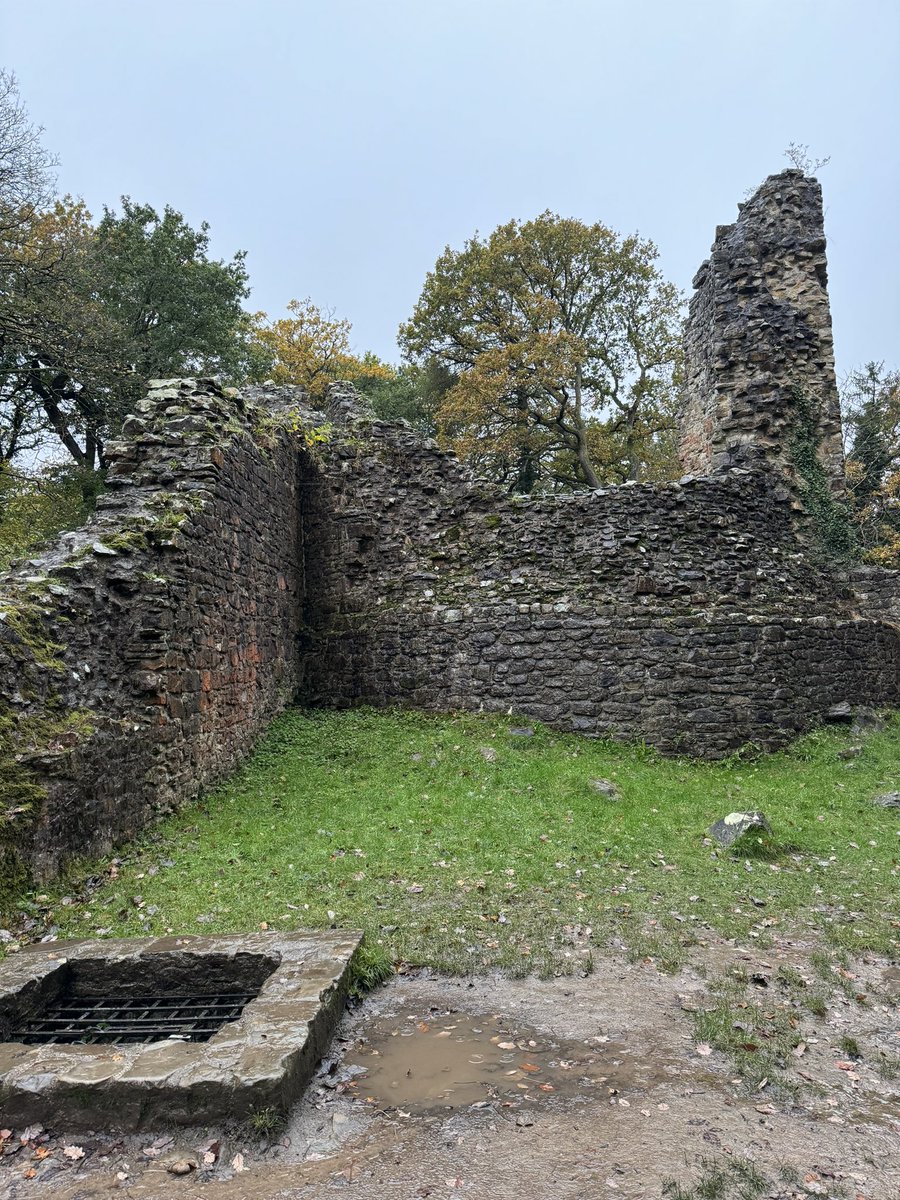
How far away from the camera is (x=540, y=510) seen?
11695 mm

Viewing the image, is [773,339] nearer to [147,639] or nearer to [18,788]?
[147,639]

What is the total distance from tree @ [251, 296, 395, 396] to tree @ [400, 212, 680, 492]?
16.6 ft

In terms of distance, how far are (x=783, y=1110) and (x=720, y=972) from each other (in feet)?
5.06

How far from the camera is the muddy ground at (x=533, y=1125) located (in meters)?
2.77

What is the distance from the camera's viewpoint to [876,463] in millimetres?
25688

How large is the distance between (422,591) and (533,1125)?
9.18m

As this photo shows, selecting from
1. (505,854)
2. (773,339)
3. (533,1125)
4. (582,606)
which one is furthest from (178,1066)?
(773,339)

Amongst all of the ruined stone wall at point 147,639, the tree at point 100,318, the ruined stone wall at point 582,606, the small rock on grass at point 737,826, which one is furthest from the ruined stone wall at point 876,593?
the tree at point 100,318

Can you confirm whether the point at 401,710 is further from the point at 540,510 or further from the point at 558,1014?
the point at 558,1014

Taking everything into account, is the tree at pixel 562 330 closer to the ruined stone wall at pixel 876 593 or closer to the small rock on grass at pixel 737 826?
the ruined stone wall at pixel 876 593

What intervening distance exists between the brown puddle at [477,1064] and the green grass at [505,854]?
811mm

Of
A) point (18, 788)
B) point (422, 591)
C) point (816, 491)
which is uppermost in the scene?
point (816, 491)

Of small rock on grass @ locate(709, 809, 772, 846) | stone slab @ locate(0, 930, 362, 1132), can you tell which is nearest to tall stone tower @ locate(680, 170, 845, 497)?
small rock on grass @ locate(709, 809, 772, 846)

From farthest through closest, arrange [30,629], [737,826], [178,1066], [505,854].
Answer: [737,826]
[505,854]
[30,629]
[178,1066]
